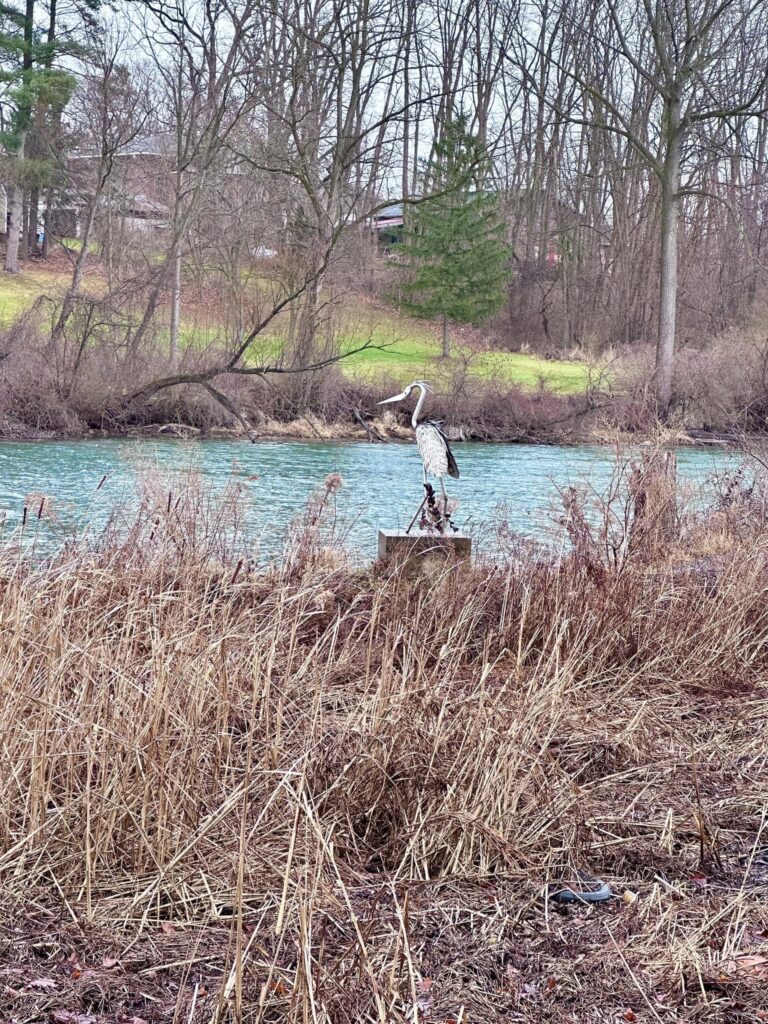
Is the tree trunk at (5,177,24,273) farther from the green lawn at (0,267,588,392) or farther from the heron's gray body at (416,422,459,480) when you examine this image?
the heron's gray body at (416,422,459,480)

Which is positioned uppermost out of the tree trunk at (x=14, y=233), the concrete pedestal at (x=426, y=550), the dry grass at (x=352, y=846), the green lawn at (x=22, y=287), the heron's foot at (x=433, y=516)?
the tree trunk at (x=14, y=233)

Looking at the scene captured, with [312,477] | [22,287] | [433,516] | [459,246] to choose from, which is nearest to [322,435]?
[312,477]

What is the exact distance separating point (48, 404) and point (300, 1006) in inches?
846

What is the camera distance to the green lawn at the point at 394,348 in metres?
29.4

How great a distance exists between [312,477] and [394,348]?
2003 centimetres

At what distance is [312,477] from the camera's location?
17.9 m

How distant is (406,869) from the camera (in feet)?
11.4

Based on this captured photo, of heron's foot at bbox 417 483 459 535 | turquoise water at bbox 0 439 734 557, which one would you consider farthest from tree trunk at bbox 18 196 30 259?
heron's foot at bbox 417 483 459 535

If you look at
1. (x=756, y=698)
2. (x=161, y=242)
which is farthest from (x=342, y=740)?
(x=161, y=242)

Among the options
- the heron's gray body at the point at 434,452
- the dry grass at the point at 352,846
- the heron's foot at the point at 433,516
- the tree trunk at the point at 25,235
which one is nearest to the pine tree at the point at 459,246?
the tree trunk at the point at 25,235

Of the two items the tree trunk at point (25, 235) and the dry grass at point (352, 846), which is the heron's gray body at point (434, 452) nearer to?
the dry grass at point (352, 846)

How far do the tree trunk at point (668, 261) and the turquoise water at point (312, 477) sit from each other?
2.13 m

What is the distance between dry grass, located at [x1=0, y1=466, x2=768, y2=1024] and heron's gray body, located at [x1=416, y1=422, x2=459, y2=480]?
3.23 m

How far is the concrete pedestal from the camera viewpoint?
7.10 m
